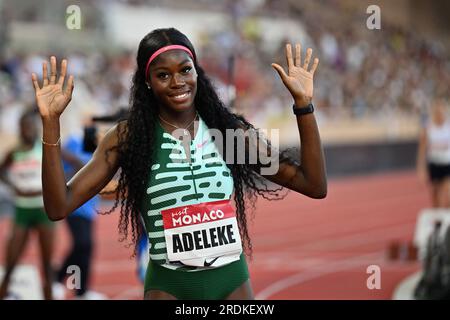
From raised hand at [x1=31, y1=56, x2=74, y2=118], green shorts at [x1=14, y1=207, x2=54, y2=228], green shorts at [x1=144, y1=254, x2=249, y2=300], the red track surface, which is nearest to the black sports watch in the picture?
green shorts at [x1=144, y1=254, x2=249, y2=300]

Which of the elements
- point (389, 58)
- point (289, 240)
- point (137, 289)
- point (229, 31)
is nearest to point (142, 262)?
point (137, 289)

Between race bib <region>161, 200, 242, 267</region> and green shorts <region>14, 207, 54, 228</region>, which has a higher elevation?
race bib <region>161, 200, 242, 267</region>

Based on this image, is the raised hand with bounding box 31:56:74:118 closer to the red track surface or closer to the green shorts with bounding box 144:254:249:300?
the green shorts with bounding box 144:254:249:300

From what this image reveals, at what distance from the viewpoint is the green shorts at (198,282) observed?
3760 millimetres

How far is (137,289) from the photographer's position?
9.22 meters

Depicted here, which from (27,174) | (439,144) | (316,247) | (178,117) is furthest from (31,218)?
(439,144)

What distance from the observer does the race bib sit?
374cm

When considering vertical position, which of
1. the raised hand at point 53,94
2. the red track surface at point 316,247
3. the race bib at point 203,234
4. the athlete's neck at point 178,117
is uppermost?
the raised hand at point 53,94

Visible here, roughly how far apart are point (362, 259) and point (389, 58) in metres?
19.9

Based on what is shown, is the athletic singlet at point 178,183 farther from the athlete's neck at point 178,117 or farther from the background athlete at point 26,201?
the background athlete at point 26,201

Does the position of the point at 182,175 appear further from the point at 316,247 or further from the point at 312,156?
the point at 316,247

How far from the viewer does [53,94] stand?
142 inches

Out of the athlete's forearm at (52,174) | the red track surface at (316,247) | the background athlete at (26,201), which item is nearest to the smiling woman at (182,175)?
the athlete's forearm at (52,174)

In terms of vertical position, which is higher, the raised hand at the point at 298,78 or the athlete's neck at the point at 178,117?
the raised hand at the point at 298,78
